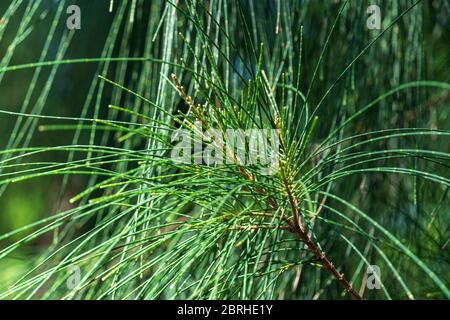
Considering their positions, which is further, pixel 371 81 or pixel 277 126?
pixel 371 81

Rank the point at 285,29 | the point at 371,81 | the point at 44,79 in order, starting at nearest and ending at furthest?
the point at 285,29 < the point at 371,81 < the point at 44,79

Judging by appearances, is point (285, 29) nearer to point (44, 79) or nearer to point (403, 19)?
point (403, 19)

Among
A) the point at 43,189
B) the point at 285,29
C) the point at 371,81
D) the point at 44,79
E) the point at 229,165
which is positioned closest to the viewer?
the point at 229,165

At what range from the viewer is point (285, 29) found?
117 cm

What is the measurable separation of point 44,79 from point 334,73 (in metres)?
0.94
